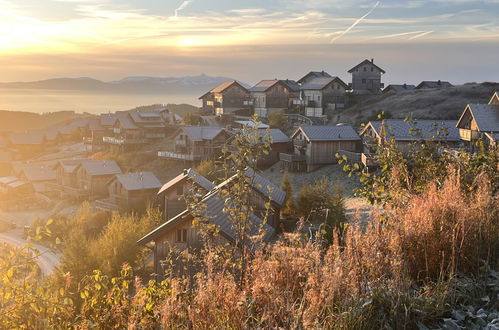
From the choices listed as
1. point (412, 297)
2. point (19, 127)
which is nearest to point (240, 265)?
point (412, 297)

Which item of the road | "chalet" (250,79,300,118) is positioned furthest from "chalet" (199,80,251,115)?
the road

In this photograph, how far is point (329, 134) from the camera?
44.8m

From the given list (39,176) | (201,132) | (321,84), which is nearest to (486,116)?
(201,132)

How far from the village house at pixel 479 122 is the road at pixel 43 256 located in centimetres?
3047

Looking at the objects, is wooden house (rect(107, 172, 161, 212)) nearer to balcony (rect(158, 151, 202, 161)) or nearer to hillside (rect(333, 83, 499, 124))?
balcony (rect(158, 151, 202, 161))

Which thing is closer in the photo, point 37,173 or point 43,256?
point 43,256

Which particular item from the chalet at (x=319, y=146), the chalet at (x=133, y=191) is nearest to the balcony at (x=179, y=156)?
the chalet at (x=133, y=191)

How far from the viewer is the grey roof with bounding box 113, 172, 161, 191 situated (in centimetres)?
4378

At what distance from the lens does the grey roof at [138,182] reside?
43.8 metres

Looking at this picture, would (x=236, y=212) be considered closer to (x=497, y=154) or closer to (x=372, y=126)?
(x=497, y=154)

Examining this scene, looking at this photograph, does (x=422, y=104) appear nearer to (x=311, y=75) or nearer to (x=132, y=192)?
(x=311, y=75)

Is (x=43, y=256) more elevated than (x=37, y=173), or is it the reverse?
(x=37, y=173)

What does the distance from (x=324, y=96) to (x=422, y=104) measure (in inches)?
526

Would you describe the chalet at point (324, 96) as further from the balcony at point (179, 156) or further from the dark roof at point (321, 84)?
the balcony at point (179, 156)
